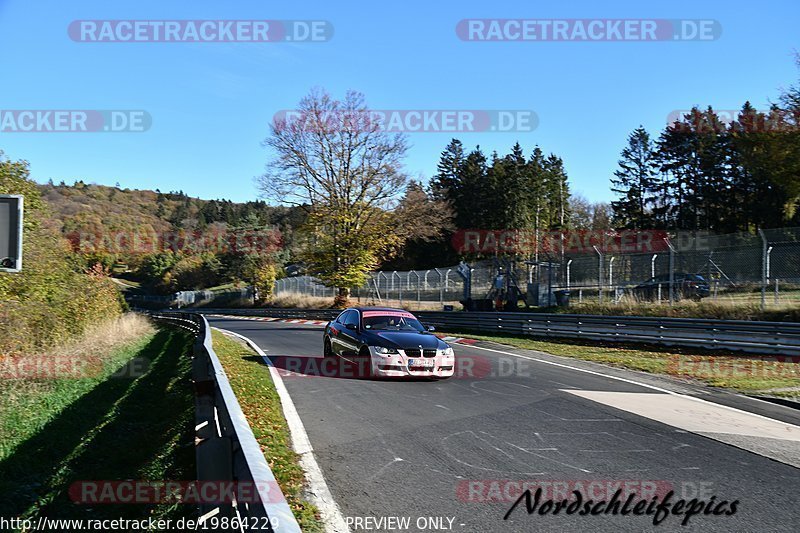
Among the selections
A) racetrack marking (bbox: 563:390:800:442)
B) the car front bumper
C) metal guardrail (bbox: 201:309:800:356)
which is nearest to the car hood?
the car front bumper

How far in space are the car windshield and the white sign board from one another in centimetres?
632

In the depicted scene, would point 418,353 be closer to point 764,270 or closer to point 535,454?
point 535,454

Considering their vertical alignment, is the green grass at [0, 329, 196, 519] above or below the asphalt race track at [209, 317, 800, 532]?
below

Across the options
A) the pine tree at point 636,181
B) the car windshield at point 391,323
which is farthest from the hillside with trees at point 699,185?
the car windshield at point 391,323

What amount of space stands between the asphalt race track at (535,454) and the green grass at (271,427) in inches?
11.5

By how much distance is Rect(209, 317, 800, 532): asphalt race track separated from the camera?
4.48 meters

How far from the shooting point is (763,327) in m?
15.0

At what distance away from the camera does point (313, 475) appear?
528cm

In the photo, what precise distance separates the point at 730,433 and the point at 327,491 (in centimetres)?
518

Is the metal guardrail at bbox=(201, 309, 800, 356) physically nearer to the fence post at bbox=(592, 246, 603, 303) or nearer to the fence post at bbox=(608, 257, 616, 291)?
the fence post at bbox=(592, 246, 603, 303)

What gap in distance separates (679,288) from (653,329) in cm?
491

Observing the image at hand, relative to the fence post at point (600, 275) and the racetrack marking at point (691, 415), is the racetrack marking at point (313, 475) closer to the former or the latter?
the racetrack marking at point (691, 415)

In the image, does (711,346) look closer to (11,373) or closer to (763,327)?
(763,327)

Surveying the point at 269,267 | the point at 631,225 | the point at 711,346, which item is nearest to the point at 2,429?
the point at 711,346
